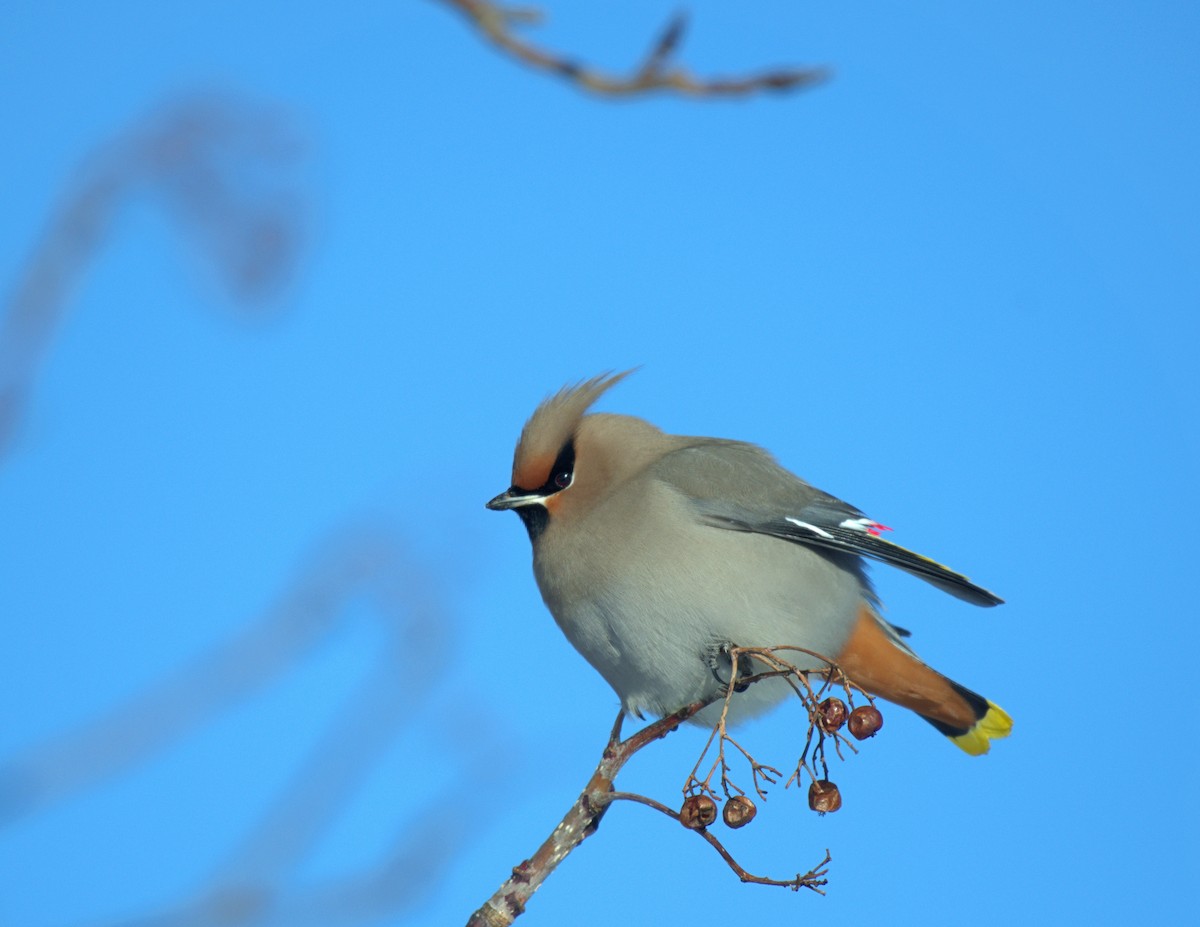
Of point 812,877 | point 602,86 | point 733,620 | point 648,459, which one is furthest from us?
point 648,459

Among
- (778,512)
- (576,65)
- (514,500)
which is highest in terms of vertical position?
(778,512)

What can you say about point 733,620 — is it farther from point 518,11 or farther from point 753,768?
point 518,11

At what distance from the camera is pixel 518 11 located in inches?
53.3

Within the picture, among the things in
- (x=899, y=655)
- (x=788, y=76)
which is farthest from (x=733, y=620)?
(x=788, y=76)

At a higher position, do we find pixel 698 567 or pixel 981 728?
pixel 981 728

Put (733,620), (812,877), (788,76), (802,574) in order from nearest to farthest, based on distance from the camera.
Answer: (788,76) < (812,877) < (733,620) < (802,574)

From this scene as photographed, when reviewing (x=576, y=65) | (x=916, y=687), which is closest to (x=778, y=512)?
(x=916, y=687)

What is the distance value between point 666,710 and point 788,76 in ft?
11.0

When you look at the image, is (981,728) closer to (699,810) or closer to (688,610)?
(688,610)

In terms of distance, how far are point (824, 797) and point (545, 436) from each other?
2071 mm

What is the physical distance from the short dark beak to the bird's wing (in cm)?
45

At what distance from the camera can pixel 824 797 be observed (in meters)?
3.33

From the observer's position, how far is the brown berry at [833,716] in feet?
11.1

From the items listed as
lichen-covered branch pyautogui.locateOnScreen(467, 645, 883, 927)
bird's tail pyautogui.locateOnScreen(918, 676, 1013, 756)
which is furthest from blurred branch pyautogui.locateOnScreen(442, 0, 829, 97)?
bird's tail pyautogui.locateOnScreen(918, 676, 1013, 756)
